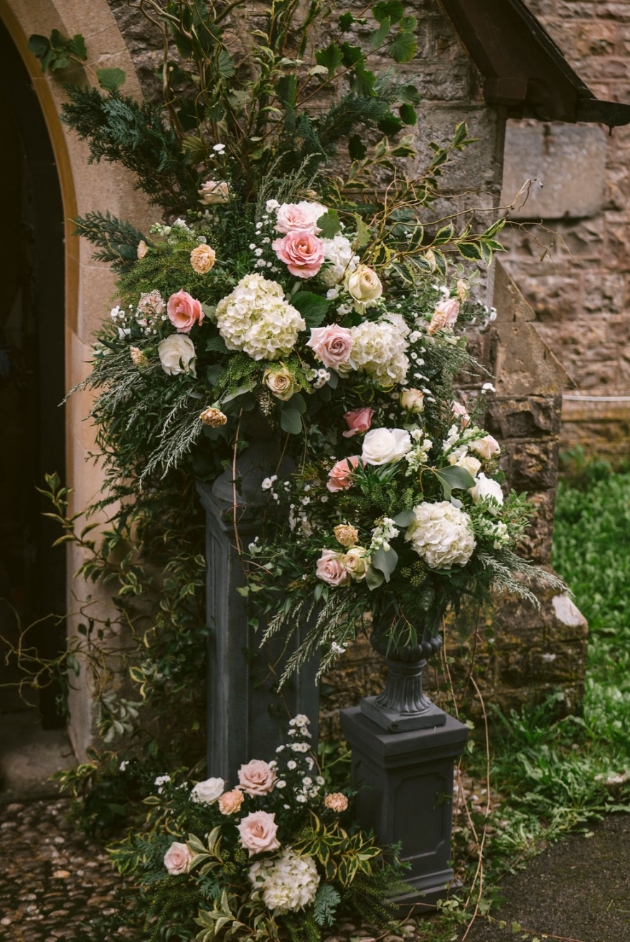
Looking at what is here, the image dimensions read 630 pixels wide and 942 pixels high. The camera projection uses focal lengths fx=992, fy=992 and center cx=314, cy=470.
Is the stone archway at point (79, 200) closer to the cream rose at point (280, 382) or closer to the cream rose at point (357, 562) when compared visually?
the cream rose at point (280, 382)

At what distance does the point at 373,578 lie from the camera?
8.42ft

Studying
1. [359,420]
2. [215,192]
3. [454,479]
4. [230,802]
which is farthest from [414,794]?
[215,192]

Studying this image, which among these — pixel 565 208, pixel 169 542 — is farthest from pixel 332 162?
pixel 565 208

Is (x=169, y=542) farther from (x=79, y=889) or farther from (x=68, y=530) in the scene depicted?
(x=79, y=889)

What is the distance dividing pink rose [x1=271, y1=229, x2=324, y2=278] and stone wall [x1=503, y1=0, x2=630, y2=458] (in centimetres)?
417

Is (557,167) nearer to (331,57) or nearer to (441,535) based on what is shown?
(331,57)

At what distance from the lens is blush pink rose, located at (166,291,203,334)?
107 inches

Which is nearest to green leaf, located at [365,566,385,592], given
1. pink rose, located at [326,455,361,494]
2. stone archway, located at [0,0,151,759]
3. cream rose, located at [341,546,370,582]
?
cream rose, located at [341,546,370,582]

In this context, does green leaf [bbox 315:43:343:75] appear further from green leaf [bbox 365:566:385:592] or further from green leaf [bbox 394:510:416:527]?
green leaf [bbox 365:566:385:592]

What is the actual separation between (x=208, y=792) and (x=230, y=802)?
15cm

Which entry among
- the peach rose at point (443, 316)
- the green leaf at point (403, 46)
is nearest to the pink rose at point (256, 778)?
the peach rose at point (443, 316)

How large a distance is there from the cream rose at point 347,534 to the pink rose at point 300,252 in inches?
27.3

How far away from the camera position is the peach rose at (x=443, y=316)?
288cm

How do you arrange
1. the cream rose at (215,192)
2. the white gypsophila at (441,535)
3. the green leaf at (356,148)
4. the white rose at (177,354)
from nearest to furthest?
the white gypsophila at (441,535) → the white rose at (177,354) → the cream rose at (215,192) → the green leaf at (356,148)
